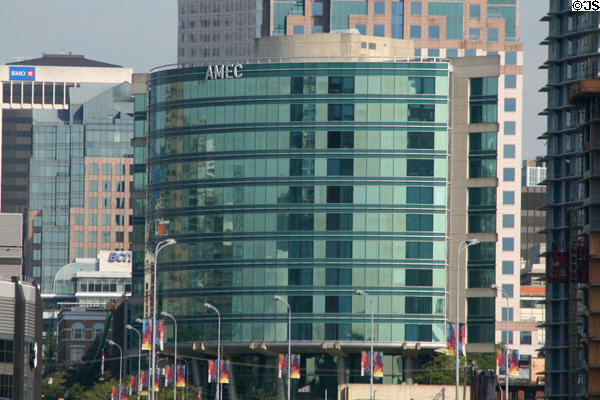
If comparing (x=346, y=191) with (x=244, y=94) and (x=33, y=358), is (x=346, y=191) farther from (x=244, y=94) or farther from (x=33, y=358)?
(x=33, y=358)

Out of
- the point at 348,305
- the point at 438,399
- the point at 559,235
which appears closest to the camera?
the point at 559,235

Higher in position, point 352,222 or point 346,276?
point 352,222

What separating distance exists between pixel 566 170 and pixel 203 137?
64004 mm

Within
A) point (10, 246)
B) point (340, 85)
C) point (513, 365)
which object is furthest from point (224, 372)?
point (340, 85)

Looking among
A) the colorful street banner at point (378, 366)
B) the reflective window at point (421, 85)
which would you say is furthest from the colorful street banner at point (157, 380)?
the reflective window at point (421, 85)

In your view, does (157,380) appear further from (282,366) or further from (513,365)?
(513,365)

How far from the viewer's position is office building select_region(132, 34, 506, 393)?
630 ft

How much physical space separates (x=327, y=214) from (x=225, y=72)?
22.2 metres

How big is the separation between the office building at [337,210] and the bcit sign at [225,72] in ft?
0.83

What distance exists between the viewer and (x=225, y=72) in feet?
651

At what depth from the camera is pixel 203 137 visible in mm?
199500

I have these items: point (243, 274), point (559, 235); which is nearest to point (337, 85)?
point (243, 274)

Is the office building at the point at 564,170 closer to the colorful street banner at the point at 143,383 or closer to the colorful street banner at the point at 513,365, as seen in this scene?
the colorful street banner at the point at 513,365

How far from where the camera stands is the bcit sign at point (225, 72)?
198m
